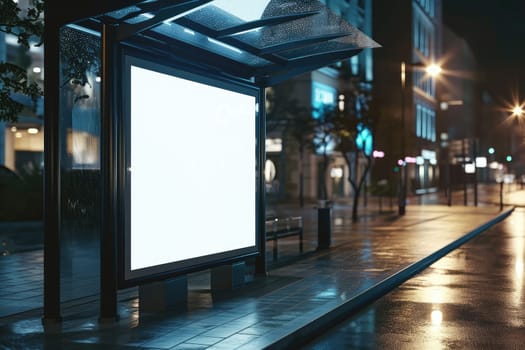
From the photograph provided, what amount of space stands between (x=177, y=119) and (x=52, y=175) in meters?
1.81

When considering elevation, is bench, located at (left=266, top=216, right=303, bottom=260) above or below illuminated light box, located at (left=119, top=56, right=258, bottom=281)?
below

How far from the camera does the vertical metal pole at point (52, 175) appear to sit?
799cm

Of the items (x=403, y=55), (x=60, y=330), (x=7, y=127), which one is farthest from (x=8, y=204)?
(x=403, y=55)

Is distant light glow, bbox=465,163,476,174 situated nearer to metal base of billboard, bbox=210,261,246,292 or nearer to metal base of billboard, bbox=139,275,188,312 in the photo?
metal base of billboard, bbox=210,261,246,292

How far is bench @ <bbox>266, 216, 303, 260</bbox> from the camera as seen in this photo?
50.4ft

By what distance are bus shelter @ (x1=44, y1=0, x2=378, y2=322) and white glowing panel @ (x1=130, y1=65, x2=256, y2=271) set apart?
2 cm

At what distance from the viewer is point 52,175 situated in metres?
8.03

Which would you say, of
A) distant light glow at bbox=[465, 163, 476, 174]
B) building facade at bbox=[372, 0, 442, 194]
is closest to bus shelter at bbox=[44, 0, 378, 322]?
distant light glow at bbox=[465, 163, 476, 174]

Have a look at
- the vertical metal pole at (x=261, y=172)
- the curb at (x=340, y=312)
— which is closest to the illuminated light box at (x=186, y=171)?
the vertical metal pole at (x=261, y=172)

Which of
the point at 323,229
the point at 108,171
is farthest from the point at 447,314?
the point at 323,229

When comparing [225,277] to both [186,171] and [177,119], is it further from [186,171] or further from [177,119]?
[177,119]

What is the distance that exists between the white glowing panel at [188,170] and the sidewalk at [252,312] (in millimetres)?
741

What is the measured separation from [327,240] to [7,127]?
25.2 m

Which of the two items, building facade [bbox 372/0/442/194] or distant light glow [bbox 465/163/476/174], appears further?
building facade [bbox 372/0/442/194]
